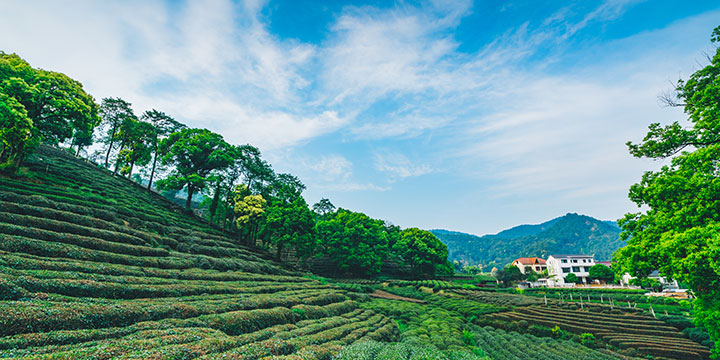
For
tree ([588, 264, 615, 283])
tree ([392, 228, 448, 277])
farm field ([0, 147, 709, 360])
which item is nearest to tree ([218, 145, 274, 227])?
farm field ([0, 147, 709, 360])

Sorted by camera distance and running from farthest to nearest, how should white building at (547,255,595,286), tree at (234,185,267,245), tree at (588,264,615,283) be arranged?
white building at (547,255,595,286)
tree at (588,264,615,283)
tree at (234,185,267,245)

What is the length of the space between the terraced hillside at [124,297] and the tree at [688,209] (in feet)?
48.5

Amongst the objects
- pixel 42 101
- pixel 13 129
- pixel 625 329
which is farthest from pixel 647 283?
pixel 42 101

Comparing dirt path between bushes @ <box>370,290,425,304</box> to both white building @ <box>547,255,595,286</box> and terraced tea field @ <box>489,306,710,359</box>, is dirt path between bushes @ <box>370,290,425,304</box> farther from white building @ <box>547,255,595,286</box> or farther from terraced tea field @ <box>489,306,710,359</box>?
white building @ <box>547,255,595,286</box>

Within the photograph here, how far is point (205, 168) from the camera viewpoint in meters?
45.5

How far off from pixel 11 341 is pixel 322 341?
10.7m

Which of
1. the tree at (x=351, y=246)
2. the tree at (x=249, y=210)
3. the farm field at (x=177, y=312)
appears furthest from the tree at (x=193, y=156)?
the tree at (x=351, y=246)

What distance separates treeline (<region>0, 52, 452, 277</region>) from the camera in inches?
974

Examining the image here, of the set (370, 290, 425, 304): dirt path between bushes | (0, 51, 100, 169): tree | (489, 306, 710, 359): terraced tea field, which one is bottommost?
(370, 290, 425, 304): dirt path between bushes

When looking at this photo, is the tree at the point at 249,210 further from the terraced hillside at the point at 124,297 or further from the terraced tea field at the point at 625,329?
the terraced tea field at the point at 625,329

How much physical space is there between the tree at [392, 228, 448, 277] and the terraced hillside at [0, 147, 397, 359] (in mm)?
41243

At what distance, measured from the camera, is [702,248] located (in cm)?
1022

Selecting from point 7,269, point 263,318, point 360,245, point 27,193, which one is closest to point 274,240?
point 360,245

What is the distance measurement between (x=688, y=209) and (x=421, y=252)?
56.6 m
